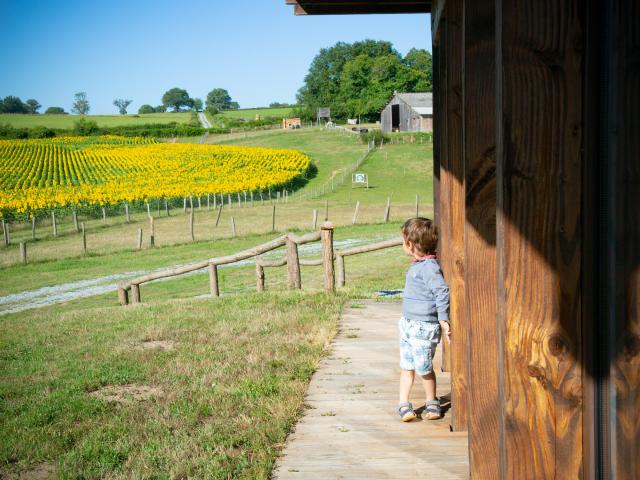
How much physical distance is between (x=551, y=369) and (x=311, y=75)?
13174cm

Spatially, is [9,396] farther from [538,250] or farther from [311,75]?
[311,75]

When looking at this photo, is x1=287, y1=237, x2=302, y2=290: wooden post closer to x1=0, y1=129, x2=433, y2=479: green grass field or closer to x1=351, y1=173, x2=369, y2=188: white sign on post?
x1=0, y1=129, x2=433, y2=479: green grass field

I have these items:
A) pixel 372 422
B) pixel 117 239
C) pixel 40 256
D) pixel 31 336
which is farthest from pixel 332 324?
pixel 117 239

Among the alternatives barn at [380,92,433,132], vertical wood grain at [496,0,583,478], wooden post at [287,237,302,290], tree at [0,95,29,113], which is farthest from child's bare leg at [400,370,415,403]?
tree at [0,95,29,113]

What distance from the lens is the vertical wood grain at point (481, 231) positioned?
8.81 ft

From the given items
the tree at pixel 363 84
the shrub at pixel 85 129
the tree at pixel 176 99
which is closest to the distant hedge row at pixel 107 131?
the shrub at pixel 85 129

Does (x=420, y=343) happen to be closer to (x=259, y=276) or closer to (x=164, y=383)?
(x=164, y=383)

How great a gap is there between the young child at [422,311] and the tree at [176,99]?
18230 centimetres

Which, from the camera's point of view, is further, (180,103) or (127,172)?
(180,103)

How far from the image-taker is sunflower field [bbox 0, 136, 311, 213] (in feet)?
133

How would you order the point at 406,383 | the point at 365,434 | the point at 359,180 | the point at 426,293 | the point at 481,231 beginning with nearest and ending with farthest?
the point at 481,231
the point at 365,434
the point at 426,293
the point at 406,383
the point at 359,180

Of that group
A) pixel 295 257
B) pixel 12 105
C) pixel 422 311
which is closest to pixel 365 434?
pixel 422 311

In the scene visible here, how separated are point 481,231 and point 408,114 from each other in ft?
253

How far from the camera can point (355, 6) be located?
17.9 ft
